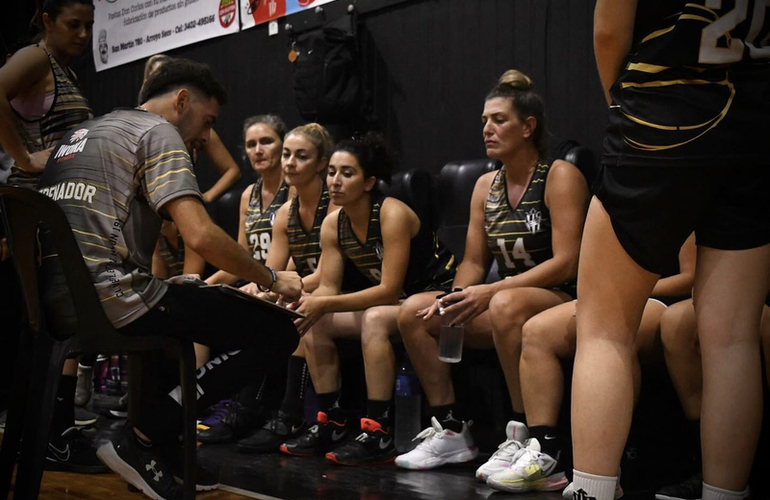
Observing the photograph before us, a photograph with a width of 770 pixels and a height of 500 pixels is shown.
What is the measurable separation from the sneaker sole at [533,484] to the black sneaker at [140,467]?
853 mm

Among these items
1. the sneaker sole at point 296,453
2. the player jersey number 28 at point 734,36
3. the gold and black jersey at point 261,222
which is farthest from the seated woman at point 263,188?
the player jersey number 28 at point 734,36

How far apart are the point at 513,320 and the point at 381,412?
0.65 meters

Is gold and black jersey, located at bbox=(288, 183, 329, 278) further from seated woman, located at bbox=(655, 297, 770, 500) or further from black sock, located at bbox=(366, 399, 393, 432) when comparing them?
seated woman, located at bbox=(655, 297, 770, 500)

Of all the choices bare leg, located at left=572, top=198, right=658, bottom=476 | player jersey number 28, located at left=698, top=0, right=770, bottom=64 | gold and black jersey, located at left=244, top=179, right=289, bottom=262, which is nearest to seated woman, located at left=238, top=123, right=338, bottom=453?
gold and black jersey, located at left=244, top=179, right=289, bottom=262

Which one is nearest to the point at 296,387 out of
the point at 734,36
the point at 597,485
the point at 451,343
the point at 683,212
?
the point at 451,343

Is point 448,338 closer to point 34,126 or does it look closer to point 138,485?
point 138,485

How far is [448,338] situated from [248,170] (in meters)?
2.66

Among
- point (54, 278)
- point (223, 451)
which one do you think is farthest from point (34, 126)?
point (223, 451)

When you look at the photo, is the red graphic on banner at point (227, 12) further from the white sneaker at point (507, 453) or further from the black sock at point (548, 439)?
the black sock at point (548, 439)

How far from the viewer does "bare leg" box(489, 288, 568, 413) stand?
253cm

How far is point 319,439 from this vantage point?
9.86 feet

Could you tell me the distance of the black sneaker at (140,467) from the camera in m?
2.14

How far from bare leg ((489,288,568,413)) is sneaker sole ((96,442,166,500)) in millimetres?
1074

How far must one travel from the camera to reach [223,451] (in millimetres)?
3078
